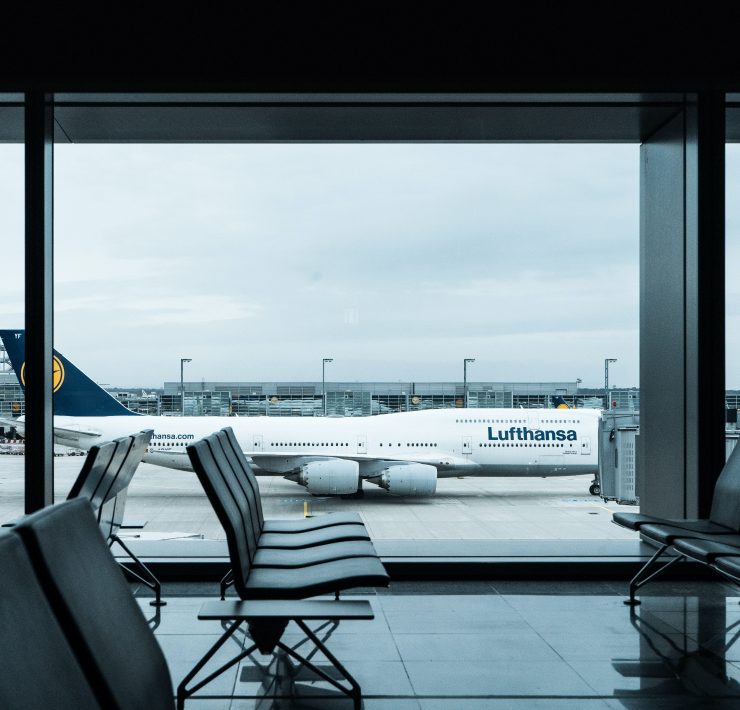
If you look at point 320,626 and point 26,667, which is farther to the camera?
point 320,626

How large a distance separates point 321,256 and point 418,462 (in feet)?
12.0

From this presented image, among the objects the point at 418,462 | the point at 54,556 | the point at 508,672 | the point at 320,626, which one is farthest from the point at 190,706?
the point at 418,462

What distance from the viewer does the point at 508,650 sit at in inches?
107

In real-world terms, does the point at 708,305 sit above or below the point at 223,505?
above

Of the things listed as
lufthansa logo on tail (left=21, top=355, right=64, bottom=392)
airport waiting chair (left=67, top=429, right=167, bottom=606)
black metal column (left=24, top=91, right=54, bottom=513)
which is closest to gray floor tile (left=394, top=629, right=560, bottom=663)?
airport waiting chair (left=67, top=429, right=167, bottom=606)

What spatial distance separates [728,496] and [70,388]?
3.04 meters

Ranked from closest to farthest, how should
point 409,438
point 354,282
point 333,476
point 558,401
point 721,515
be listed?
point 721,515 → point 354,282 → point 558,401 → point 333,476 → point 409,438

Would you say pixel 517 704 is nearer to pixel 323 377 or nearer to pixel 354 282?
pixel 323 377

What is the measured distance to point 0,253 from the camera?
367 centimetres

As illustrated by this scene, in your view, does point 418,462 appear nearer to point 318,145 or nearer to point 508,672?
point 318,145

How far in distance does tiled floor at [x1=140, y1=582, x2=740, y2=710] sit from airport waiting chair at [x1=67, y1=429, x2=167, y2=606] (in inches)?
15.0

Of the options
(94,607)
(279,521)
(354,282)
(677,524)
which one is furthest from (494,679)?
(354,282)

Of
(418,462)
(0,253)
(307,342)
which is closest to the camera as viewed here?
(0,253)

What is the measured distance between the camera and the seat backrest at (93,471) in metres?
2.53
